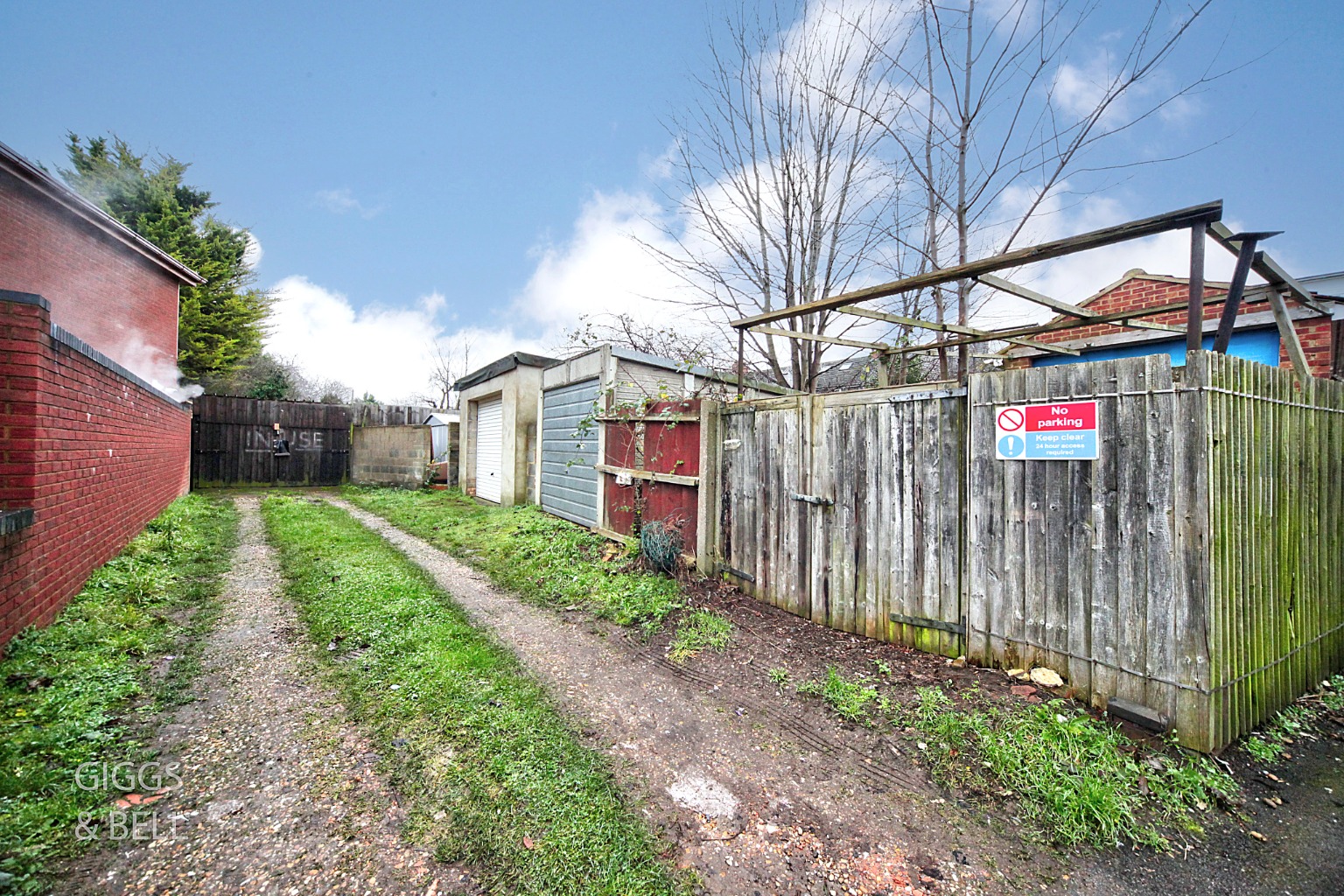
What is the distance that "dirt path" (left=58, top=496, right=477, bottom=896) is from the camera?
5.86ft

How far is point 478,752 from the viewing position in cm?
257

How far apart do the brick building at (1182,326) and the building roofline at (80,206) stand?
1564cm

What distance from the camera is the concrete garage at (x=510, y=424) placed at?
420 inches

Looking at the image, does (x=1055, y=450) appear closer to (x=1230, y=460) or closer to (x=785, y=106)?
(x=1230, y=460)

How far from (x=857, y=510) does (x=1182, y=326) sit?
5.18 m

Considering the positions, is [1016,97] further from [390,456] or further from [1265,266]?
[390,456]

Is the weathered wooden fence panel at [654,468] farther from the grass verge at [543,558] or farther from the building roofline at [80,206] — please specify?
the building roofline at [80,206]

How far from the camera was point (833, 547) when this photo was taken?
4.28 metres

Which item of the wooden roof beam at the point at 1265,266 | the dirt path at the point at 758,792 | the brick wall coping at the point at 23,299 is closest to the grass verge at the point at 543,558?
the dirt path at the point at 758,792

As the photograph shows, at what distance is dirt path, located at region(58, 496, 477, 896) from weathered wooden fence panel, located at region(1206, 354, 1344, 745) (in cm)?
382

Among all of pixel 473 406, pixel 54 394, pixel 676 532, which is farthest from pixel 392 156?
pixel 676 532

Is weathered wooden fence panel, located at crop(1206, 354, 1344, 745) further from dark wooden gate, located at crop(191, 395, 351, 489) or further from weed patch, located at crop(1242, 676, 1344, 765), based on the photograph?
dark wooden gate, located at crop(191, 395, 351, 489)

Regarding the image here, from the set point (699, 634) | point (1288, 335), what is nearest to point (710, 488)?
point (699, 634)

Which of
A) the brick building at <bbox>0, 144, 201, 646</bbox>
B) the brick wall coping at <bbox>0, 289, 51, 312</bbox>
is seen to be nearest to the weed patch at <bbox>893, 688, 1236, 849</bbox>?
the brick building at <bbox>0, 144, 201, 646</bbox>
